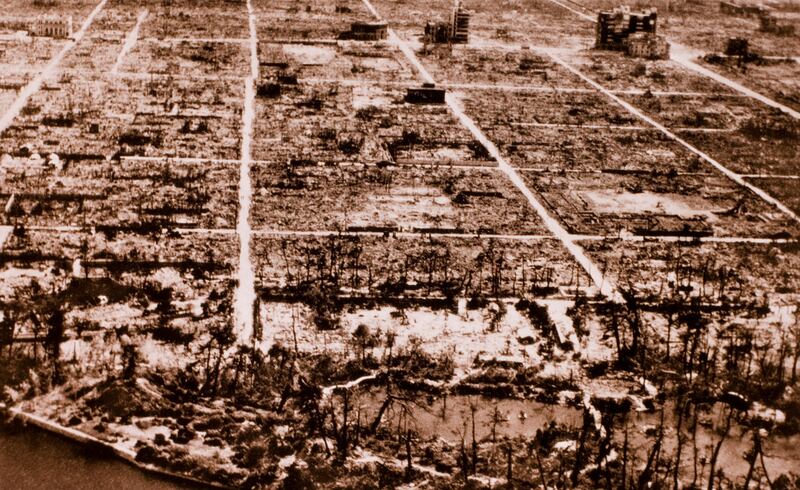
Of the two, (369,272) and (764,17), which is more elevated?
(764,17)

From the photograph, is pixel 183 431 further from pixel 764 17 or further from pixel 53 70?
pixel 764 17

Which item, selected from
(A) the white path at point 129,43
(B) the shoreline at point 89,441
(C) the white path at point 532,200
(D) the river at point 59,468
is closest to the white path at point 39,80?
(A) the white path at point 129,43

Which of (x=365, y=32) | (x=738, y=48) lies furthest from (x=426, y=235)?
(x=738, y=48)

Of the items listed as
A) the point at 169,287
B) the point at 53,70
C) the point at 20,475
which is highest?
the point at 53,70

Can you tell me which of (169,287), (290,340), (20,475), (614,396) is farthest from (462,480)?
(169,287)

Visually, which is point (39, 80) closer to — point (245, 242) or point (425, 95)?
point (425, 95)

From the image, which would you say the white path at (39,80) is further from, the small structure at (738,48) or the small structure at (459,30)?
the small structure at (738,48)

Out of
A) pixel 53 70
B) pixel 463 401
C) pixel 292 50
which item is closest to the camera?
pixel 463 401

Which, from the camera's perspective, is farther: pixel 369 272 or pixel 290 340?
pixel 369 272
